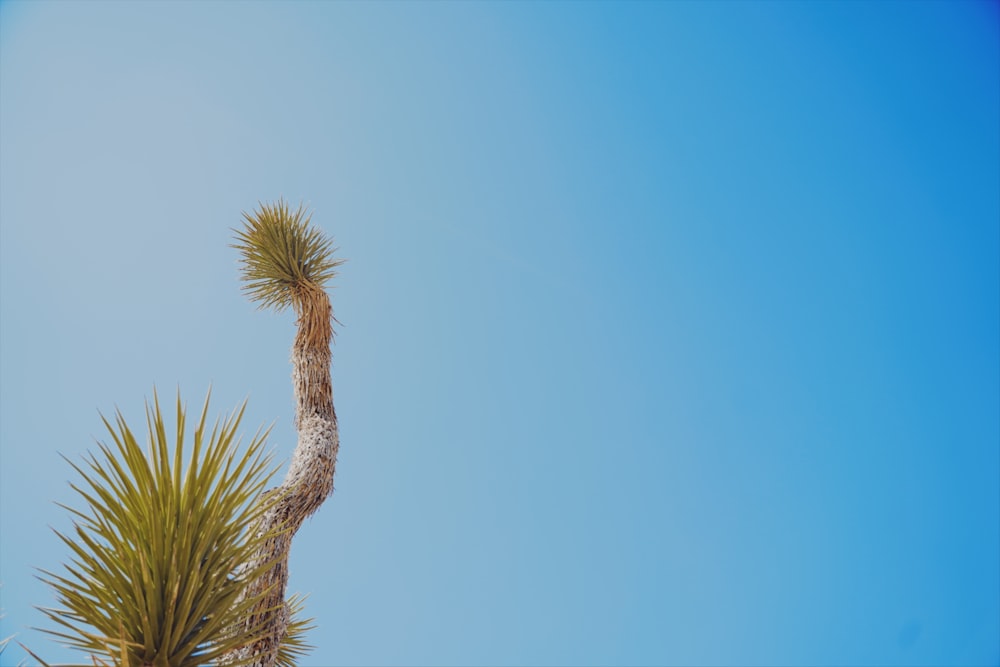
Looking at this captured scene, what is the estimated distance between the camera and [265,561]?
2555 mm

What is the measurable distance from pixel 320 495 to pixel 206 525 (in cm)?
82

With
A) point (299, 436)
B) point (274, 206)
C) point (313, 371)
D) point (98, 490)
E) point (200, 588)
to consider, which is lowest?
point (200, 588)

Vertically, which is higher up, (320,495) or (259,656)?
(320,495)

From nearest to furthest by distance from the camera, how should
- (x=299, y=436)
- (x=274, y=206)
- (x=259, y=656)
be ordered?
(x=259, y=656)
(x=299, y=436)
(x=274, y=206)

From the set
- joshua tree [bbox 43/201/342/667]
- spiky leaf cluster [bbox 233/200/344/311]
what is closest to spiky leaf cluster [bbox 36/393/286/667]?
joshua tree [bbox 43/201/342/667]

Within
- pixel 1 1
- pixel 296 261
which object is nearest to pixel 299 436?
pixel 296 261

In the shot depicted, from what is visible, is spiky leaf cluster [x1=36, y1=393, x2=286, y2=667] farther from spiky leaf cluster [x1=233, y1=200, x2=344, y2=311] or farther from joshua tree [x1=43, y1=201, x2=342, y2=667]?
spiky leaf cluster [x1=233, y1=200, x2=344, y2=311]

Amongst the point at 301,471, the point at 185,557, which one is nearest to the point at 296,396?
the point at 301,471

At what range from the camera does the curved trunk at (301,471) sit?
2.48 meters

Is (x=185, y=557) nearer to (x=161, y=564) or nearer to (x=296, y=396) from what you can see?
(x=161, y=564)

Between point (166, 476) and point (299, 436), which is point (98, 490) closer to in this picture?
point (166, 476)

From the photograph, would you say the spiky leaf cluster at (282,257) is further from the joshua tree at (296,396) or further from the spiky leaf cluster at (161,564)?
the spiky leaf cluster at (161,564)

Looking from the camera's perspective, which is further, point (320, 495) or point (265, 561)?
point (320, 495)

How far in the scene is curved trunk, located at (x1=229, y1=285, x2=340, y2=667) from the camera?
2480 millimetres
